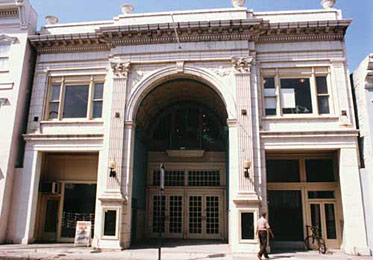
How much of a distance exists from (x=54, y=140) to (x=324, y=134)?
1300 centimetres

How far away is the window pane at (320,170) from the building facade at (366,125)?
183cm

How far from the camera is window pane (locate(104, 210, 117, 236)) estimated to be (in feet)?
44.7

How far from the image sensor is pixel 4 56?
1644 centimetres

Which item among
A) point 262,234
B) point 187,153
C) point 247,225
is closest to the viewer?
point 262,234

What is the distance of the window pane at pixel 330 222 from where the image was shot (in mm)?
14492

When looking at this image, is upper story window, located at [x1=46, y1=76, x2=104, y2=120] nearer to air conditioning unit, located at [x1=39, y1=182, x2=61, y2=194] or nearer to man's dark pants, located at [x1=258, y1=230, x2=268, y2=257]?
air conditioning unit, located at [x1=39, y1=182, x2=61, y2=194]

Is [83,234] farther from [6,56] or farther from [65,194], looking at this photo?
[6,56]

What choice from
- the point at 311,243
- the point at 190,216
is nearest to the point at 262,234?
the point at 311,243

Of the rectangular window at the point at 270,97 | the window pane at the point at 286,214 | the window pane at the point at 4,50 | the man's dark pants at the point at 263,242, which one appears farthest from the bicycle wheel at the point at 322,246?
the window pane at the point at 4,50

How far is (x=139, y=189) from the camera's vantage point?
55.6 ft

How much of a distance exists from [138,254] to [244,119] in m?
7.44

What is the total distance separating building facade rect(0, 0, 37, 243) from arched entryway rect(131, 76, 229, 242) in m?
6.08

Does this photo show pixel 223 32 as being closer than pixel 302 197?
Yes

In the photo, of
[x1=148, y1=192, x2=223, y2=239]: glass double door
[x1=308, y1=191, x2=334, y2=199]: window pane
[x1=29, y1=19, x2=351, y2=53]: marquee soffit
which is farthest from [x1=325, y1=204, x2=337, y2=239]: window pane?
[x1=29, y1=19, x2=351, y2=53]: marquee soffit
